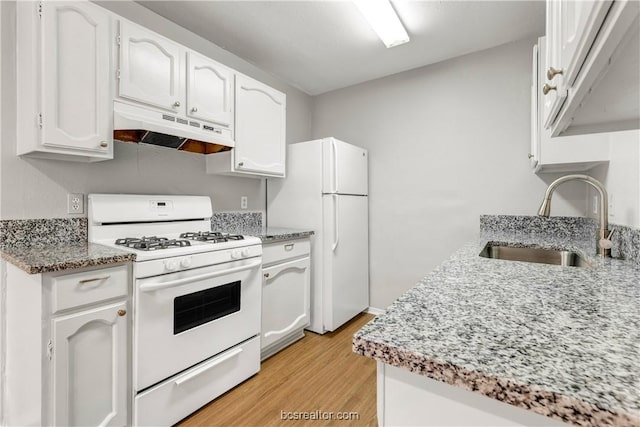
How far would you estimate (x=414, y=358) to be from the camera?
0.46 metres

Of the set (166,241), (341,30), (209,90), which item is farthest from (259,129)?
(166,241)

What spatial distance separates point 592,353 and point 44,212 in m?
2.20

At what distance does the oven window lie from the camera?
1.55m

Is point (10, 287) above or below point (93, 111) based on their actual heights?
below

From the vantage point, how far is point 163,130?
1.68 meters

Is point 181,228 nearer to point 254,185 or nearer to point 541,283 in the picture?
point 254,185

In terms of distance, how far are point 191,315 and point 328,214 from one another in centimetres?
135

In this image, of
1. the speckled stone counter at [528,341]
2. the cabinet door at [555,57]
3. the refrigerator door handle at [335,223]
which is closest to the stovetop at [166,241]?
the refrigerator door handle at [335,223]

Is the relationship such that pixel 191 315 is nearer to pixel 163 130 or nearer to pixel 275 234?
pixel 275 234

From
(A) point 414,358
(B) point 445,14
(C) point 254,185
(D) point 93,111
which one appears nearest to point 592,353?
(A) point 414,358

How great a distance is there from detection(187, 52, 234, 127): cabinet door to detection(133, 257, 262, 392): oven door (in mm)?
1005

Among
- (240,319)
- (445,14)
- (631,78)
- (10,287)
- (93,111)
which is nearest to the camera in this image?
(631,78)

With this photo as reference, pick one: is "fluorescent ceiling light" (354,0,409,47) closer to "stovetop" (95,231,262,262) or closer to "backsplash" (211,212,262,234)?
"stovetop" (95,231,262,262)

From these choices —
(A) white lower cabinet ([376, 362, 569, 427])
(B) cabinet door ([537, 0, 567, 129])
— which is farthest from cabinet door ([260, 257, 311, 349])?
(B) cabinet door ([537, 0, 567, 129])
